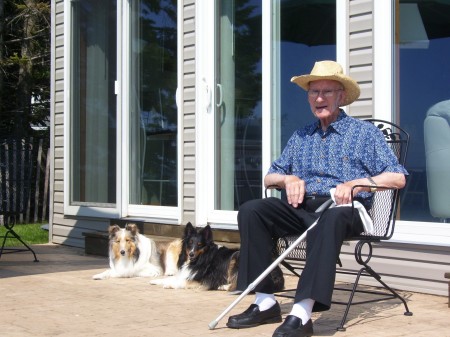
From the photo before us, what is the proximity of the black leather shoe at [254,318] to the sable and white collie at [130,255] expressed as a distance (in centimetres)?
212

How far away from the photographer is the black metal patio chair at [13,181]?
635 centimetres

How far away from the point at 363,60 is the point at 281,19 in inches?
38.8

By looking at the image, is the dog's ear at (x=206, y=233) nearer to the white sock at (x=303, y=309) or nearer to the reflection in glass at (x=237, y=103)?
the reflection in glass at (x=237, y=103)

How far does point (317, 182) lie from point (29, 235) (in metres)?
6.04

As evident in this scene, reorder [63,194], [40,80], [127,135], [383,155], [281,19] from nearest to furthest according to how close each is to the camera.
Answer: [383,155]
[281,19]
[127,135]
[63,194]
[40,80]

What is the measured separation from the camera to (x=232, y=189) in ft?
20.4

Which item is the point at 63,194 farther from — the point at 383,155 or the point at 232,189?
the point at 383,155

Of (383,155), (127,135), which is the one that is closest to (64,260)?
(127,135)

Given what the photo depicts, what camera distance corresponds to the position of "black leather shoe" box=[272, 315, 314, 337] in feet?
11.1

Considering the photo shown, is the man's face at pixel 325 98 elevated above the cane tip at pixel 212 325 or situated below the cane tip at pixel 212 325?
above

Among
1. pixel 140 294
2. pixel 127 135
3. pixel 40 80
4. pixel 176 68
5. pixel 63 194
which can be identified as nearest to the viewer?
pixel 140 294

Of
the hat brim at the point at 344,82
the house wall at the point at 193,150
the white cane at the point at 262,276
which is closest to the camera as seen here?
the white cane at the point at 262,276

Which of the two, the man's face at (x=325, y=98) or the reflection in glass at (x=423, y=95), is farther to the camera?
→ the reflection in glass at (x=423, y=95)

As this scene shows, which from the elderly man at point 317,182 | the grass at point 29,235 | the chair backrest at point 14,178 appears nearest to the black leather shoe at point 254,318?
the elderly man at point 317,182
